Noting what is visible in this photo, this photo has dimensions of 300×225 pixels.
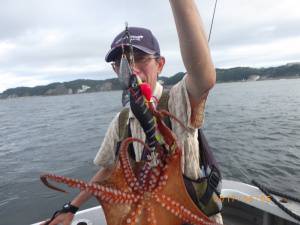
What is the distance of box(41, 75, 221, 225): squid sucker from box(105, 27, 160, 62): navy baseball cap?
73cm

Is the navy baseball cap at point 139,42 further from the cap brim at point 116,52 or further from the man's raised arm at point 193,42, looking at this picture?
the man's raised arm at point 193,42

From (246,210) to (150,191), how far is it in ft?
14.4

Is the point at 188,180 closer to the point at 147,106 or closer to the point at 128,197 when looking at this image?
the point at 128,197

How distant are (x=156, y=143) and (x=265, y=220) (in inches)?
161

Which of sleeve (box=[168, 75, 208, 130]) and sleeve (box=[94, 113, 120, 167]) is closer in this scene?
sleeve (box=[168, 75, 208, 130])

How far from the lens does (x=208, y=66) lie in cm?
200

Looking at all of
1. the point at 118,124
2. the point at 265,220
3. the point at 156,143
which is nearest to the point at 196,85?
the point at 156,143

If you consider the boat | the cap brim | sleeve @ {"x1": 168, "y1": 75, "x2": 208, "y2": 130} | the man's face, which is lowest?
the boat

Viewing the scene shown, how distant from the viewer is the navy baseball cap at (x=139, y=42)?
2400 mm

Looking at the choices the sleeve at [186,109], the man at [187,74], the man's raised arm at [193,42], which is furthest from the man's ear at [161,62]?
the man's raised arm at [193,42]

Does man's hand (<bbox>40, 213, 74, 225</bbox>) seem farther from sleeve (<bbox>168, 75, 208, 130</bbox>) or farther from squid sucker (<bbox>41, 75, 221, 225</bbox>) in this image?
sleeve (<bbox>168, 75, 208, 130</bbox>)

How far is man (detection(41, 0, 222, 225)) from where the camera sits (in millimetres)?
1895

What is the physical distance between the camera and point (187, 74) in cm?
217

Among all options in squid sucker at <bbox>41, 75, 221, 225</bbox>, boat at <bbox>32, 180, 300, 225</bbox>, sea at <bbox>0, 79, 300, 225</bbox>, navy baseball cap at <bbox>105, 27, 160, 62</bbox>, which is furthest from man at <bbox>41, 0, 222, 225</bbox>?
sea at <bbox>0, 79, 300, 225</bbox>
